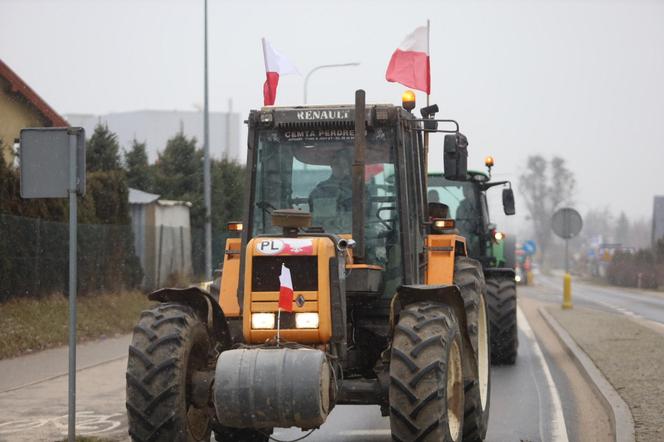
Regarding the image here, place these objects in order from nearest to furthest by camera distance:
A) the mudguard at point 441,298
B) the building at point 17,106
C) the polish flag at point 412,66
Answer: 1. the mudguard at point 441,298
2. the polish flag at point 412,66
3. the building at point 17,106

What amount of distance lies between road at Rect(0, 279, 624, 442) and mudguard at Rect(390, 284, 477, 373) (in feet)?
5.48

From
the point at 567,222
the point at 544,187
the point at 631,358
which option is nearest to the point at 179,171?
the point at 567,222

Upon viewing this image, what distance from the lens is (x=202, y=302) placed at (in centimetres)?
868

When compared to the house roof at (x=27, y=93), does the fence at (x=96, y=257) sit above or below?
below

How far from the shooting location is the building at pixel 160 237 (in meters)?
30.8

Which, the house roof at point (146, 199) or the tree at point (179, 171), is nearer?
the house roof at point (146, 199)

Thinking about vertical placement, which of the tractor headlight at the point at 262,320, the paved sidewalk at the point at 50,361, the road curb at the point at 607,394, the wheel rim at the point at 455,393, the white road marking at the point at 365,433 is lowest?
the paved sidewalk at the point at 50,361

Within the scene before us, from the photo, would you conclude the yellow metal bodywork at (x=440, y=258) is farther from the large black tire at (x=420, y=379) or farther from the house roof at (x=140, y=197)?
the house roof at (x=140, y=197)

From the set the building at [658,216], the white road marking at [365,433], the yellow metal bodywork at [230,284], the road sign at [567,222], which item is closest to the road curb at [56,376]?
the white road marking at [365,433]

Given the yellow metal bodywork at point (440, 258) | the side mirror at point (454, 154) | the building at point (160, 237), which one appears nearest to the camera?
the side mirror at point (454, 154)

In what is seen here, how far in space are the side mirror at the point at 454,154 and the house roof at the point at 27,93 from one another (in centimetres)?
2202

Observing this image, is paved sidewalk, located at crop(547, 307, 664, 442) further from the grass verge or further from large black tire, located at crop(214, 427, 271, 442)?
the grass verge

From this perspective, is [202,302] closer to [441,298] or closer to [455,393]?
[441,298]

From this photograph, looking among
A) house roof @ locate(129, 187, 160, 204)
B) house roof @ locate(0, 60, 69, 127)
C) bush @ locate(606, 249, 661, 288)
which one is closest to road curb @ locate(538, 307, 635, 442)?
house roof @ locate(129, 187, 160, 204)
